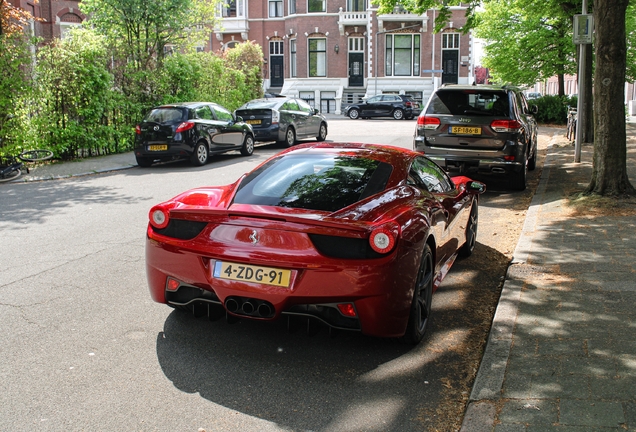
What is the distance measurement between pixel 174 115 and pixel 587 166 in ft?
32.0

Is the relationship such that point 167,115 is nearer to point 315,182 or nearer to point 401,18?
point 315,182

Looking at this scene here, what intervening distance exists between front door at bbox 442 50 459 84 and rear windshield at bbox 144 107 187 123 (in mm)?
38883

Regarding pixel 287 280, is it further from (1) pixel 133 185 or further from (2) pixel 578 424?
(1) pixel 133 185

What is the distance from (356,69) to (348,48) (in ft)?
5.89

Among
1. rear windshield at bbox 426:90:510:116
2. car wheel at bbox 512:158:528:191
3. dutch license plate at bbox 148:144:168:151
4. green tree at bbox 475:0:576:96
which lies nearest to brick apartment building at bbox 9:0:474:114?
green tree at bbox 475:0:576:96

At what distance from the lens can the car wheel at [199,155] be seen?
16.4 meters

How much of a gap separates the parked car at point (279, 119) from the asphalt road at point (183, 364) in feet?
46.1

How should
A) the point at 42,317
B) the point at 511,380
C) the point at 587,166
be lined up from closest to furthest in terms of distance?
the point at 511,380
the point at 42,317
the point at 587,166

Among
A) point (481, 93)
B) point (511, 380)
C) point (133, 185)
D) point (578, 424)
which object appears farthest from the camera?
point (133, 185)

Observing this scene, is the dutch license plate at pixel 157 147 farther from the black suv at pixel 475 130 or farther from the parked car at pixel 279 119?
the black suv at pixel 475 130

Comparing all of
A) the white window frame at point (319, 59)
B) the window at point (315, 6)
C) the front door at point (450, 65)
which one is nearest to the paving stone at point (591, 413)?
the front door at point (450, 65)

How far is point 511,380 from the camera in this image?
160 inches

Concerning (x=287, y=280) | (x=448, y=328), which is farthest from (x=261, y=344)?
(x=448, y=328)

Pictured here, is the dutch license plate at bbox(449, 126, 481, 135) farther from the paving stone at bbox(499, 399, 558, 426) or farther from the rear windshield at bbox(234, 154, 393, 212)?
the paving stone at bbox(499, 399, 558, 426)
